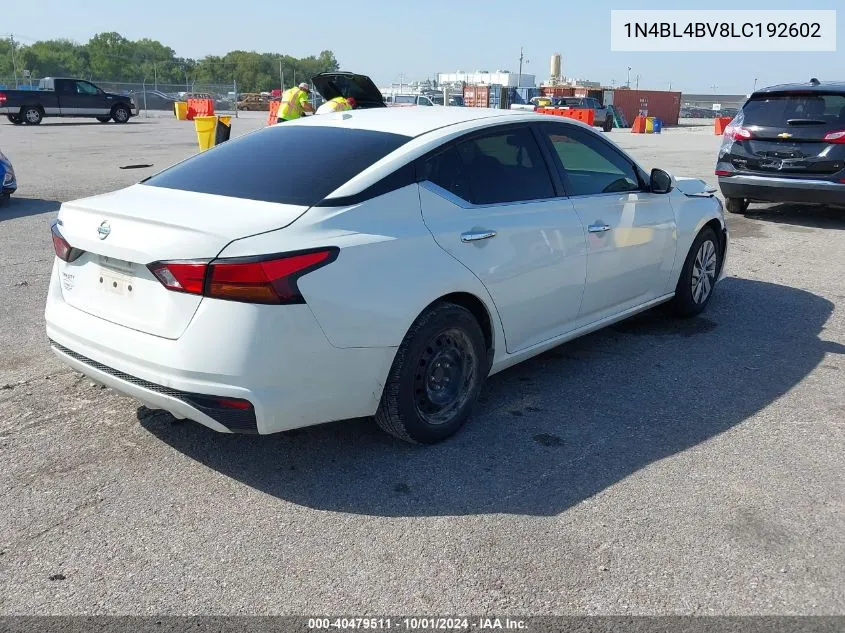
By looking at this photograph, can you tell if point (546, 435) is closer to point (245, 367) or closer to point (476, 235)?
point (476, 235)

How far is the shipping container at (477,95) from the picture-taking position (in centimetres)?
5641

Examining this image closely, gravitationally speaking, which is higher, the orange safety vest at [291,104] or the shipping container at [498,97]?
the shipping container at [498,97]

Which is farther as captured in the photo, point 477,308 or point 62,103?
point 62,103

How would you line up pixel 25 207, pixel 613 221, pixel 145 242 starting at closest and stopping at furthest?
pixel 145 242 → pixel 613 221 → pixel 25 207

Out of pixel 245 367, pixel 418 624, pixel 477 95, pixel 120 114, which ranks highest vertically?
pixel 477 95

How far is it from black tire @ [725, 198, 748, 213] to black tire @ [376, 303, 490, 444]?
26.6ft

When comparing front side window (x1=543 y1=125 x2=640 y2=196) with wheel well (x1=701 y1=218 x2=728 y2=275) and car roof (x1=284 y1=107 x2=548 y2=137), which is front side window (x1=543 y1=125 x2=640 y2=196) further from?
wheel well (x1=701 y1=218 x2=728 y2=275)

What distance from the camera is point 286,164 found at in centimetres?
399

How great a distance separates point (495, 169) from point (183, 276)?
1.85 metres

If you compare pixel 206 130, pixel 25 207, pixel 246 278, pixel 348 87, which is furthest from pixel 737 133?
pixel 25 207

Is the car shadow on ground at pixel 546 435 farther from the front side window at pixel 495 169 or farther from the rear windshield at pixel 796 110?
the rear windshield at pixel 796 110

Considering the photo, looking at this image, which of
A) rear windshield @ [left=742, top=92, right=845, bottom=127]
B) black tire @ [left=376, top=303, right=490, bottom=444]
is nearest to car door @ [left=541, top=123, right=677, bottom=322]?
black tire @ [left=376, top=303, right=490, bottom=444]

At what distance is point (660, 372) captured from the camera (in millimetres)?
5059

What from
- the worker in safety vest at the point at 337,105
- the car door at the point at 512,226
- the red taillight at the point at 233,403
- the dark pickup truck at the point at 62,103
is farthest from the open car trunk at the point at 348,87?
the dark pickup truck at the point at 62,103
